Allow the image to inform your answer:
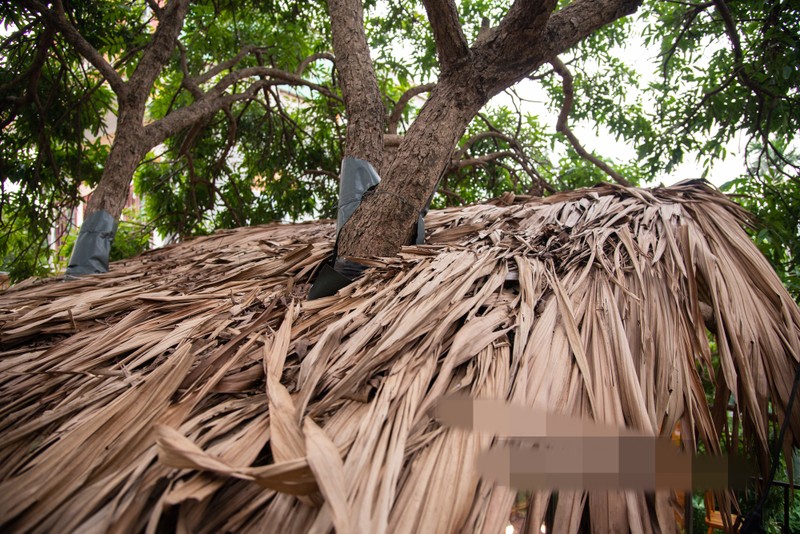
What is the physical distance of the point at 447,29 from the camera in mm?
1343

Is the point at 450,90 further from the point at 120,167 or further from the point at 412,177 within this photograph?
the point at 120,167

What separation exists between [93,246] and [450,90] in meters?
1.45

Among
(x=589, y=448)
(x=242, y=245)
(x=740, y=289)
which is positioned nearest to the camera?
(x=589, y=448)

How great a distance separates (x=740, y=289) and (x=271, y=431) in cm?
98

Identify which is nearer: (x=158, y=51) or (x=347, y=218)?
(x=347, y=218)

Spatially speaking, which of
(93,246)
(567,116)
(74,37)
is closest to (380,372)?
(93,246)

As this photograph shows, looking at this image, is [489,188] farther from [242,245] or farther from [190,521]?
[190,521]

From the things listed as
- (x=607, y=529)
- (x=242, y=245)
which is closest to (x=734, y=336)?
(x=607, y=529)

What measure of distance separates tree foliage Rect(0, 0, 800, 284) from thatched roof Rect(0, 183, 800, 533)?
41.3 inches

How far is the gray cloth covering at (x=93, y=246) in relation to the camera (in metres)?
1.90

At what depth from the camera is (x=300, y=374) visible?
2.63 ft

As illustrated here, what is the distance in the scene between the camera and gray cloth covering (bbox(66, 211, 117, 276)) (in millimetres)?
1899

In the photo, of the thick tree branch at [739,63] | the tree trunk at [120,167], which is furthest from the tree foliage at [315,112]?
the tree trunk at [120,167]

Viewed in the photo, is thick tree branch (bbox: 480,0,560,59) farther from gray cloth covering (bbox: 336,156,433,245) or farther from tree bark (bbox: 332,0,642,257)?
gray cloth covering (bbox: 336,156,433,245)
